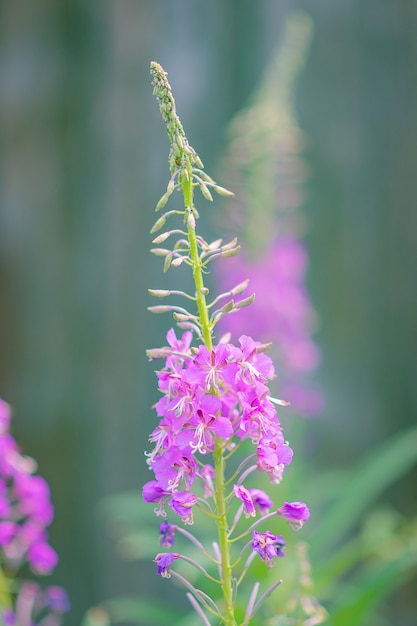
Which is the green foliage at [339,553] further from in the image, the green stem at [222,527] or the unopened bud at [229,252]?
the unopened bud at [229,252]

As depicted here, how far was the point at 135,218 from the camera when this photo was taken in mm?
3457

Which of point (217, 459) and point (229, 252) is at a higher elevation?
point (229, 252)

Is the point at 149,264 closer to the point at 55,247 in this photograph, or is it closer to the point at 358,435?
the point at 55,247

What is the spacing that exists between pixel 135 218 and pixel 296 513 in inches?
93.6

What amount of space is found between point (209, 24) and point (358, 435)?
6.28 feet

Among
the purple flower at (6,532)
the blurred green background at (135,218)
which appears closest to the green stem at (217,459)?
the purple flower at (6,532)

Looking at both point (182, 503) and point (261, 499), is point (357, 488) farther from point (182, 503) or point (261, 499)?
point (182, 503)

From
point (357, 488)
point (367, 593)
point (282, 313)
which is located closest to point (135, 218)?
point (282, 313)

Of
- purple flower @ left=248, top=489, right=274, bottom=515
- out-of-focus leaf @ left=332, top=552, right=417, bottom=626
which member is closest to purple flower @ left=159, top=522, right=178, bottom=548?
purple flower @ left=248, top=489, right=274, bottom=515

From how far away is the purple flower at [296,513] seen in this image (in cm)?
124

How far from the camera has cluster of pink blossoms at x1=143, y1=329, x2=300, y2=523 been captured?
120 centimetres

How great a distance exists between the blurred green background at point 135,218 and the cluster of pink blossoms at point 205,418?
85.1 inches

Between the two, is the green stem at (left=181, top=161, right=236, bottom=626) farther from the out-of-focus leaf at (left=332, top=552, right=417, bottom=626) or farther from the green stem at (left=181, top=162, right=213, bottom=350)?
the out-of-focus leaf at (left=332, top=552, right=417, bottom=626)

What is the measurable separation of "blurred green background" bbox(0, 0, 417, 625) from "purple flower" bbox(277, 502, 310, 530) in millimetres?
2117
